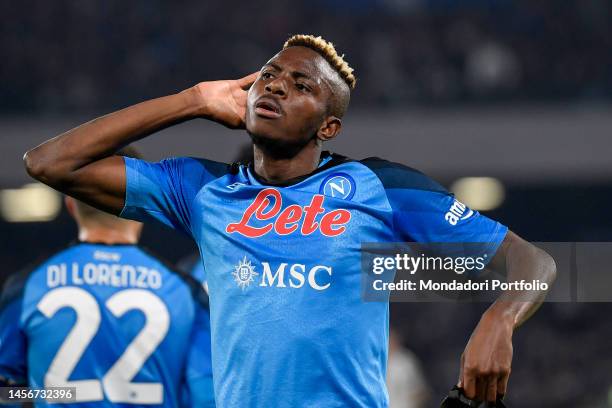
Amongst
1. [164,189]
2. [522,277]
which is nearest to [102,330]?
[164,189]

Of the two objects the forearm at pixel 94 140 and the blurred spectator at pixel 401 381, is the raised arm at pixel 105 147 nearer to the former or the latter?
the forearm at pixel 94 140

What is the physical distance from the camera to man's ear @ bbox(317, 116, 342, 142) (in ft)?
10.4

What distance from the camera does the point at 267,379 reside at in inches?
111

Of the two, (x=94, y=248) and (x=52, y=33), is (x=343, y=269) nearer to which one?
(x=94, y=248)

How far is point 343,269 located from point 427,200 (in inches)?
13.0

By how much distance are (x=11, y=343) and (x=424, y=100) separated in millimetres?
8896

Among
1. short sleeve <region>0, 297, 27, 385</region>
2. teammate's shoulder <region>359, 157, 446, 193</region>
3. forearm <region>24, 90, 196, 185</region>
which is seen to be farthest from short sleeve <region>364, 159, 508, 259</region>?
short sleeve <region>0, 297, 27, 385</region>

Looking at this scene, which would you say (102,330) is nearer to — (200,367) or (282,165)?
(200,367)

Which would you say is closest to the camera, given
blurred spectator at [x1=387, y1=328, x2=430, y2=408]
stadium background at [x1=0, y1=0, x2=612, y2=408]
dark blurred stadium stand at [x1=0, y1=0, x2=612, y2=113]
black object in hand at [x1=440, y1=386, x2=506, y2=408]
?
black object in hand at [x1=440, y1=386, x2=506, y2=408]

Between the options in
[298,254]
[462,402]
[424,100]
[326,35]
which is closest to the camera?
[462,402]

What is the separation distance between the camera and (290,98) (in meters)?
3.06

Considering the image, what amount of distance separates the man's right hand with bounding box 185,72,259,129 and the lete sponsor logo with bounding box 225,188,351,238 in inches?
11.8

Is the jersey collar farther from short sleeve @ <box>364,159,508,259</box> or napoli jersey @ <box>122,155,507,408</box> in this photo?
short sleeve @ <box>364,159,508,259</box>

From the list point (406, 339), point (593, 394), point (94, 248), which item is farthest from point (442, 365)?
point (94, 248)
